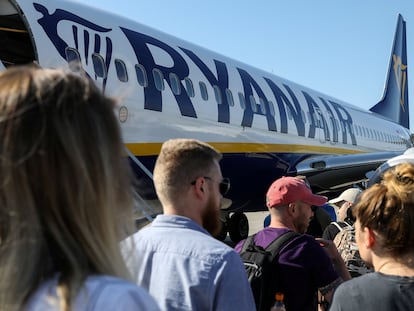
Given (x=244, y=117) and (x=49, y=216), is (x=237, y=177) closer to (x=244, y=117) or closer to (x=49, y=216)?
(x=244, y=117)

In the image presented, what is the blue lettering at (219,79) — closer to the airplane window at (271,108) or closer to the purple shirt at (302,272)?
the airplane window at (271,108)

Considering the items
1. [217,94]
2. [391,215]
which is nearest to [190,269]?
[391,215]

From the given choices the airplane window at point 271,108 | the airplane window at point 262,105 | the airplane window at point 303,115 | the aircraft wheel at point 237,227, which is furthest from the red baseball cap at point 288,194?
the aircraft wheel at point 237,227

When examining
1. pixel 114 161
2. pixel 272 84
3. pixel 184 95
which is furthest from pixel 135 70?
pixel 114 161

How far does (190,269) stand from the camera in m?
1.96

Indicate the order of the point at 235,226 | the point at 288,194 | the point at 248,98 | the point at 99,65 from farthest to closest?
1. the point at 235,226
2. the point at 248,98
3. the point at 99,65
4. the point at 288,194

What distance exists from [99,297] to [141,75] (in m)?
6.05

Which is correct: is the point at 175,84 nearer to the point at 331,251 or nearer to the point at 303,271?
the point at 331,251

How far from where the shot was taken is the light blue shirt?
190 cm

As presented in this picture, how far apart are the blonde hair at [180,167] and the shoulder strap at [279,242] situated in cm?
64

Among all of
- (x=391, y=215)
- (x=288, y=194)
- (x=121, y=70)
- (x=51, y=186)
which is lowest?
(x=121, y=70)

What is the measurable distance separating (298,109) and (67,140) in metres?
11.2

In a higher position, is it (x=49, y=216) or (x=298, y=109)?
(x=49, y=216)

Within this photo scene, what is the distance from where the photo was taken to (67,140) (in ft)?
3.26
